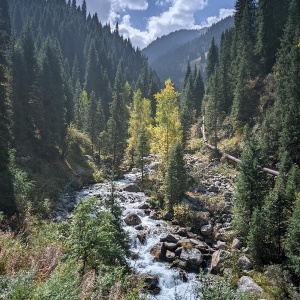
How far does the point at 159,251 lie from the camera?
73.8 ft

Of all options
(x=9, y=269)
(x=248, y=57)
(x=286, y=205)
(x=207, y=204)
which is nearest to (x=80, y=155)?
(x=207, y=204)

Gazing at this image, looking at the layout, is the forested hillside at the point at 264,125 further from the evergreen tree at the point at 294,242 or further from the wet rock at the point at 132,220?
the wet rock at the point at 132,220

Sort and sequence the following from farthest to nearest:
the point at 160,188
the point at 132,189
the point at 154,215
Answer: the point at 132,189 → the point at 160,188 → the point at 154,215

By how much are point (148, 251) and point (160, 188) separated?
9.99 metres

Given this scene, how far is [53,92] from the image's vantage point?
45.9m

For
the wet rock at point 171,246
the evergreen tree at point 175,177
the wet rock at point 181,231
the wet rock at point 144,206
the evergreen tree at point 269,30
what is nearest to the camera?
the wet rock at point 171,246

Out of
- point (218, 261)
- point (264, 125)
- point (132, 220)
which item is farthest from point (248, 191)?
point (264, 125)

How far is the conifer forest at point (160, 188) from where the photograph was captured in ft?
33.4

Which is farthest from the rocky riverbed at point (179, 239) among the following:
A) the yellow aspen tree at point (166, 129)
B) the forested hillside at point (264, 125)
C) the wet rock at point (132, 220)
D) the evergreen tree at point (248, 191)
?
Result: the yellow aspen tree at point (166, 129)

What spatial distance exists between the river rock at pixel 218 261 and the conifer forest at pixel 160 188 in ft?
0.35

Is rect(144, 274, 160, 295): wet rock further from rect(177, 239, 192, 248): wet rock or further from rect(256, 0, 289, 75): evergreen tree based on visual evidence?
rect(256, 0, 289, 75): evergreen tree

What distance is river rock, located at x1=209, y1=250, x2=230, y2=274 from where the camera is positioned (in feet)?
67.0

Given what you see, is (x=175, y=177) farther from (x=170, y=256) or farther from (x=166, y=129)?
(x=166, y=129)

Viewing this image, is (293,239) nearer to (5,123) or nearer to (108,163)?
(5,123)
